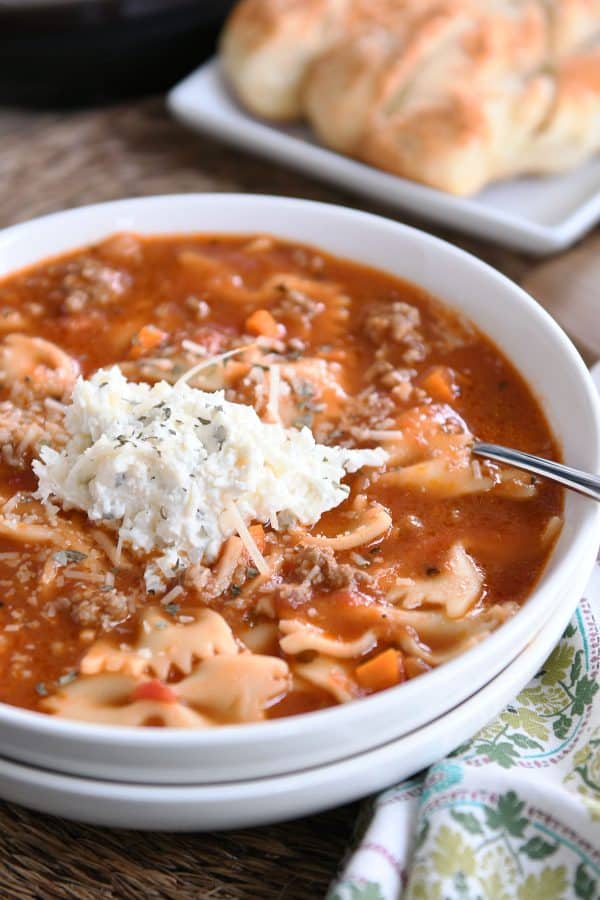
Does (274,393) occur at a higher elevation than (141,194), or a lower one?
higher

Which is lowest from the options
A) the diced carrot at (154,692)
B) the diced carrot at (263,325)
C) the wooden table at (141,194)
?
the wooden table at (141,194)

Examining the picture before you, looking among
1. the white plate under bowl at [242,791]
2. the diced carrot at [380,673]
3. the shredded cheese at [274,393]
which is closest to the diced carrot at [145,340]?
the shredded cheese at [274,393]

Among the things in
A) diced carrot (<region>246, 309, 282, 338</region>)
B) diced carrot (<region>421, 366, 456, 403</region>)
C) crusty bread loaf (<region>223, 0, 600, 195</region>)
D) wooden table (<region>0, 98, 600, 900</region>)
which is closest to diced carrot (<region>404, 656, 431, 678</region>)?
wooden table (<region>0, 98, 600, 900</region>)

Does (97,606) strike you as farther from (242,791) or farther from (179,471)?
(242,791)

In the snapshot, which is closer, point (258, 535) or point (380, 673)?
point (380, 673)

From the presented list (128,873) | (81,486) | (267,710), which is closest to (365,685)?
(267,710)

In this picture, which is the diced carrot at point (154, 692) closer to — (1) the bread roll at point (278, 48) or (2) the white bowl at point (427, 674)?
(2) the white bowl at point (427, 674)

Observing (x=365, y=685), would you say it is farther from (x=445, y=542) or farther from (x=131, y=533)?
(x=131, y=533)

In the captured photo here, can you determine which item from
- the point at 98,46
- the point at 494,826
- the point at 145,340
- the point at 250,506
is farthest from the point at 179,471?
the point at 98,46
